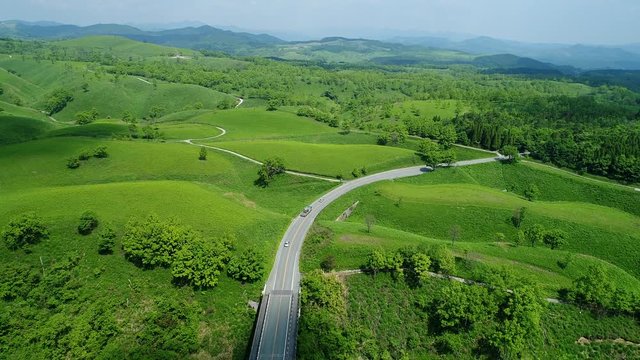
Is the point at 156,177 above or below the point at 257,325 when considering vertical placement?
above

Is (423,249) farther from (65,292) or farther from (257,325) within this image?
(65,292)

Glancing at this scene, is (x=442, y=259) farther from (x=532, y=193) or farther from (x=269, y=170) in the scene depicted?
(x=269, y=170)

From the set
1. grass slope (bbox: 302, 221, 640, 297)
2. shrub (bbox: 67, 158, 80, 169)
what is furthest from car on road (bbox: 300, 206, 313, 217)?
shrub (bbox: 67, 158, 80, 169)

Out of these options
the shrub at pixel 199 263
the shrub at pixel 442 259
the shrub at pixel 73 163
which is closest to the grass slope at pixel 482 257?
the shrub at pixel 442 259

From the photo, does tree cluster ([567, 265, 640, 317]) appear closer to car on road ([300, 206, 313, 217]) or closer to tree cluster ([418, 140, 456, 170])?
car on road ([300, 206, 313, 217])

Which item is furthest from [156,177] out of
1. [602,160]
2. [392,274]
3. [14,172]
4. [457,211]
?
[602,160]

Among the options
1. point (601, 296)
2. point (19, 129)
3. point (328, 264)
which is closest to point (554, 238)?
point (601, 296)

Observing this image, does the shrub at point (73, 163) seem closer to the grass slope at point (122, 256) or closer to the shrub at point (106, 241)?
the grass slope at point (122, 256)
